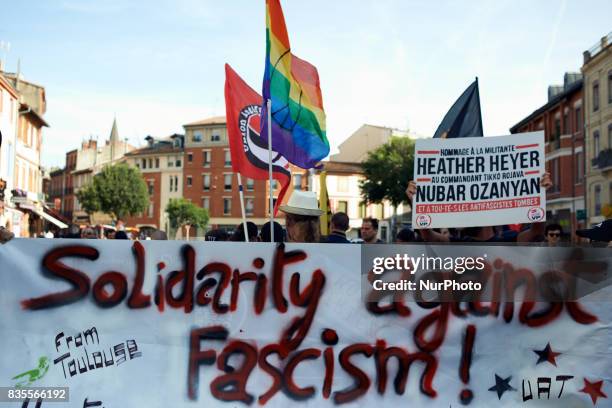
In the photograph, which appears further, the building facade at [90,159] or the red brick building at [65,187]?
the red brick building at [65,187]

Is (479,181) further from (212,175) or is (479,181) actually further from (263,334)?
(212,175)

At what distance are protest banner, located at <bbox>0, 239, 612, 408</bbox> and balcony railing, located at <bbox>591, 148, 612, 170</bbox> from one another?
123 feet

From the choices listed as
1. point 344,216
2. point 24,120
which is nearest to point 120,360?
point 344,216

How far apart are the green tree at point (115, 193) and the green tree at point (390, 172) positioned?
30.7 meters

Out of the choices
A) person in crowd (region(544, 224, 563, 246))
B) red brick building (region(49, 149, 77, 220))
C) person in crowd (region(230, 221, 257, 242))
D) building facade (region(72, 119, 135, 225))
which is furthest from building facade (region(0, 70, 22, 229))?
red brick building (region(49, 149, 77, 220))

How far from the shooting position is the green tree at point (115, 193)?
76625 millimetres

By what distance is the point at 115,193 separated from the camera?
7650cm

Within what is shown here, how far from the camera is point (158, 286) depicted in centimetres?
462

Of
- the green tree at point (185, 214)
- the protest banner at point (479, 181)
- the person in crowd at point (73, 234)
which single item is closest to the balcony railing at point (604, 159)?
the person in crowd at point (73, 234)

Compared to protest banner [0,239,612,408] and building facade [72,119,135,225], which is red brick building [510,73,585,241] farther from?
building facade [72,119,135,225]

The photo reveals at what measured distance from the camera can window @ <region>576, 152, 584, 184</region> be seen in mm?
44188

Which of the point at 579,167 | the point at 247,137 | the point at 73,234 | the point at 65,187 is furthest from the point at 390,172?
the point at 65,187

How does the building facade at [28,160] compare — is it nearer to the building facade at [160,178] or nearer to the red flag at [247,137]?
the building facade at [160,178]

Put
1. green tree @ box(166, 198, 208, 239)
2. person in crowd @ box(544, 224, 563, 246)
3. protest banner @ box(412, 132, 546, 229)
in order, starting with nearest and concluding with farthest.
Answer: protest banner @ box(412, 132, 546, 229) < person in crowd @ box(544, 224, 563, 246) < green tree @ box(166, 198, 208, 239)
